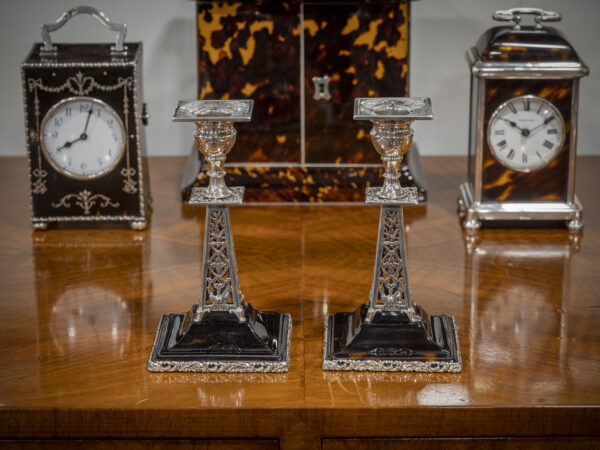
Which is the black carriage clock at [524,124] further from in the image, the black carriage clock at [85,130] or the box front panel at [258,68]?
the black carriage clock at [85,130]

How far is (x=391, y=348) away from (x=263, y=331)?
197 mm

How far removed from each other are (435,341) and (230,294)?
31cm

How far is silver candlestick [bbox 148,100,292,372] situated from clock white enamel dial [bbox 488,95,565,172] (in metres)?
0.64

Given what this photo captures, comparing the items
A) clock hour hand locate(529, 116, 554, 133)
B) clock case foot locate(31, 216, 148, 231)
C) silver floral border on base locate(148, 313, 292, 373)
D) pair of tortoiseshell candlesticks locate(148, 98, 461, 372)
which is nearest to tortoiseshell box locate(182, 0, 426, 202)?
clock case foot locate(31, 216, 148, 231)

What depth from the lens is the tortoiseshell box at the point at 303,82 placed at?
2105 millimetres

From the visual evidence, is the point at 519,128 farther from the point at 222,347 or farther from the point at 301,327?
the point at 222,347

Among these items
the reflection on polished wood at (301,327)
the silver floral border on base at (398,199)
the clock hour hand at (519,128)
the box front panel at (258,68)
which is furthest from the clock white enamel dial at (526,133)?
the silver floral border on base at (398,199)

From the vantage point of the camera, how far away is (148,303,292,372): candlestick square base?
60.8 inches

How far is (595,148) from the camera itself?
2588mm

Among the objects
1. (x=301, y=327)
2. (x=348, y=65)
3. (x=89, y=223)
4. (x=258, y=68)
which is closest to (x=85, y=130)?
(x=89, y=223)

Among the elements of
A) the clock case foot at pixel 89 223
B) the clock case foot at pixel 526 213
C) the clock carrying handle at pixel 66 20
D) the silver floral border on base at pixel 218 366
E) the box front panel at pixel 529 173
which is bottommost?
the silver floral border on base at pixel 218 366

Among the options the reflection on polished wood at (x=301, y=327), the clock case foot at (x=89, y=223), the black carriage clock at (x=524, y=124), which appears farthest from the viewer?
the clock case foot at (x=89, y=223)

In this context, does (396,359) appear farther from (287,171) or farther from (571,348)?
(287,171)

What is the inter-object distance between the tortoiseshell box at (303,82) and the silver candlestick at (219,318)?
0.58m
